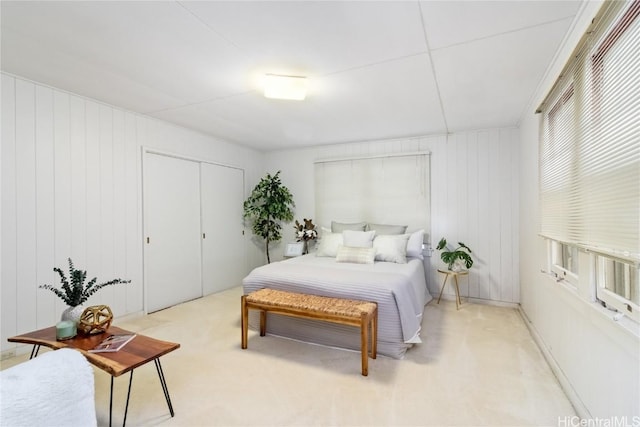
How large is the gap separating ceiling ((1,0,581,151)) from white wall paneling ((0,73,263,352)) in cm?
25

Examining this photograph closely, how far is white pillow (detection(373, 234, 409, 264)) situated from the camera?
3570 mm

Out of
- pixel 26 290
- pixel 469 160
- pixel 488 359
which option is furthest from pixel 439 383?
pixel 26 290

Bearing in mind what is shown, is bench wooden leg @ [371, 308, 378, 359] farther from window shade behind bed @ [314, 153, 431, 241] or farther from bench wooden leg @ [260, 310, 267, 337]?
window shade behind bed @ [314, 153, 431, 241]

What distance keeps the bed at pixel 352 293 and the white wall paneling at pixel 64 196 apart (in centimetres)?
159

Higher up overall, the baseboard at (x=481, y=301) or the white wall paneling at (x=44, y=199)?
the white wall paneling at (x=44, y=199)

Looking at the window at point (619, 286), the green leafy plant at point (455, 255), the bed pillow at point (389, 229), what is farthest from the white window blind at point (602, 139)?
the bed pillow at point (389, 229)

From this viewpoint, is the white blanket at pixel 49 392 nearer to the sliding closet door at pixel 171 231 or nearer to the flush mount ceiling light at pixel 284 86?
the flush mount ceiling light at pixel 284 86

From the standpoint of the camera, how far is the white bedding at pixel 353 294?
2.42 m

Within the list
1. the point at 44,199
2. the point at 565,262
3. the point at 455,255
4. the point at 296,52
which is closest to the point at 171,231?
the point at 44,199

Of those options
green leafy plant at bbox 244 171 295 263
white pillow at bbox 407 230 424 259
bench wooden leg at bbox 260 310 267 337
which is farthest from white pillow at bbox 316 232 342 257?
bench wooden leg at bbox 260 310 267 337

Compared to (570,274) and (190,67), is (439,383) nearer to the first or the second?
(570,274)

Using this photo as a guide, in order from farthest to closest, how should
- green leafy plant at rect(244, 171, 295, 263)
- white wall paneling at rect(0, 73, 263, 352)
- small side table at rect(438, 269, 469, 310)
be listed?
1. green leafy plant at rect(244, 171, 295, 263)
2. small side table at rect(438, 269, 469, 310)
3. white wall paneling at rect(0, 73, 263, 352)

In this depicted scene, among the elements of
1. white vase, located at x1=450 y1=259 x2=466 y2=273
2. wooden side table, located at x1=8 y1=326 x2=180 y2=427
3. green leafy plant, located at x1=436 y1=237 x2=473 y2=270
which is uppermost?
green leafy plant, located at x1=436 y1=237 x2=473 y2=270

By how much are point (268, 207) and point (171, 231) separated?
159 cm
